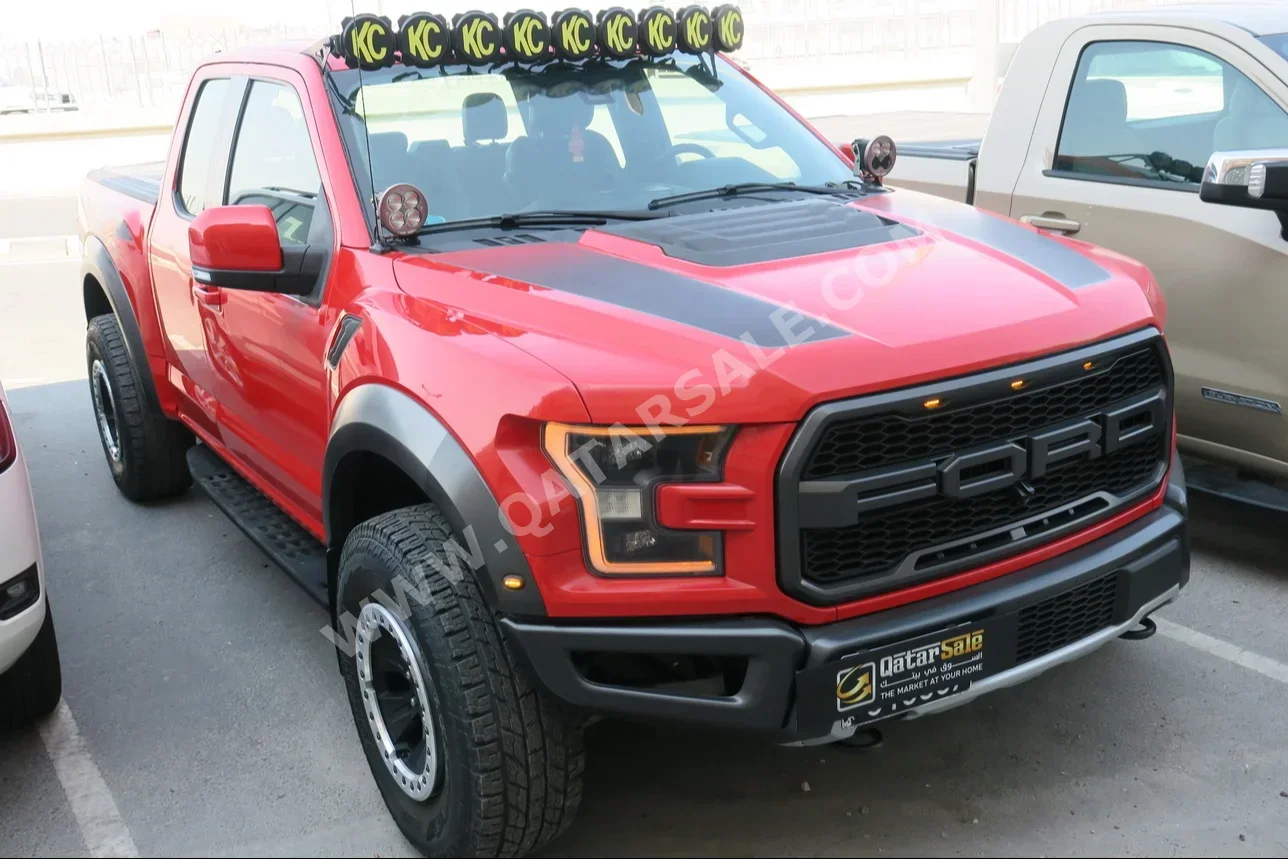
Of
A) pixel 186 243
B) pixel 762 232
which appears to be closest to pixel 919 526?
pixel 762 232

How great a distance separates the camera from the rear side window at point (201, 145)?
14.4 ft

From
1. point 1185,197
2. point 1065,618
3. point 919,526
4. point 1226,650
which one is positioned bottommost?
point 1226,650

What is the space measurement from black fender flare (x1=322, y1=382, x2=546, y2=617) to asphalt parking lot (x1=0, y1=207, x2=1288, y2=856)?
65cm

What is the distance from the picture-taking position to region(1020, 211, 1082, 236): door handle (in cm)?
457

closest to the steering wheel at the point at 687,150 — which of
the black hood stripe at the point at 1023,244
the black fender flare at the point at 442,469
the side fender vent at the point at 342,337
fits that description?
the black hood stripe at the point at 1023,244

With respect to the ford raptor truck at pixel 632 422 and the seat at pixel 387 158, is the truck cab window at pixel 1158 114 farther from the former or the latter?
the seat at pixel 387 158

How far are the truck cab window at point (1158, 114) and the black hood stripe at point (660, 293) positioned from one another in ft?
7.73

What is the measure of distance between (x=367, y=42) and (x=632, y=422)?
66.0 inches

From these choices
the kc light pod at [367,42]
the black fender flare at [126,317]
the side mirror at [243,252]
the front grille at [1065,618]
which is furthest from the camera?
the black fender flare at [126,317]

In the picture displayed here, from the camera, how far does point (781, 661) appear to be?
2451mm

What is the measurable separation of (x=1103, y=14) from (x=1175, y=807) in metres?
2.94

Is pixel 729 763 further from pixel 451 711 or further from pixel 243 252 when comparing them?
pixel 243 252

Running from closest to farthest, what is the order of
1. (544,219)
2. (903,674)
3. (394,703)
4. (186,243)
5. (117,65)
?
(903,674) < (394,703) < (544,219) < (186,243) < (117,65)

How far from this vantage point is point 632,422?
95.3 inches
